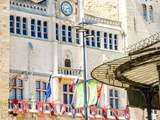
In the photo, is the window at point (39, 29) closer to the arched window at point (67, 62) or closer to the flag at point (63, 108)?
the arched window at point (67, 62)

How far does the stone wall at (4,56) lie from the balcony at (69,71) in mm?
5911

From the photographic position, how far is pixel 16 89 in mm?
50344

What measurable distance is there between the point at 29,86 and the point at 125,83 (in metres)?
25.6

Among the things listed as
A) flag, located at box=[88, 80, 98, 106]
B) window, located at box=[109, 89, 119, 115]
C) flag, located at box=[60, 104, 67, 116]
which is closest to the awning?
flag, located at box=[88, 80, 98, 106]

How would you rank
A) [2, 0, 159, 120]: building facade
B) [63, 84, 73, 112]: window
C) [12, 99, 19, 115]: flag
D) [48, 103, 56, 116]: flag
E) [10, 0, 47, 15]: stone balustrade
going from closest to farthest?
[12, 99, 19, 115]: flag → [48, 103, 56, 116]: flag → [2, 0, 159, 120]: building facade → [10, 0, 47, 15]: stone balustrade → [63, 84, 73, 112]: window

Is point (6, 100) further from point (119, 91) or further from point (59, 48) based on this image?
point (119, 91)

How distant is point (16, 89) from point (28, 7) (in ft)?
23.6

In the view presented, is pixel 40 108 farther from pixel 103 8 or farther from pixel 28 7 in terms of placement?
pixel 103 8

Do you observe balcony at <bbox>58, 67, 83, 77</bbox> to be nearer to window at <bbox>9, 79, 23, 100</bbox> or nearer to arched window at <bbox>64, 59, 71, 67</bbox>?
arched window at <bbox>64, 59, 71, 67</bbox>

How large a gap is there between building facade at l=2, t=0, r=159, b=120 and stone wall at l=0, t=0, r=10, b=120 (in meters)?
0.45

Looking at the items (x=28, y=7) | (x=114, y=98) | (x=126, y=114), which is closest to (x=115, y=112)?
(x=126, y=114)

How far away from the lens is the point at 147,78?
26.1 m

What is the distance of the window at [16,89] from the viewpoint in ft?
164

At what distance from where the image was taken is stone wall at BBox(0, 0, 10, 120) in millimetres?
47562
